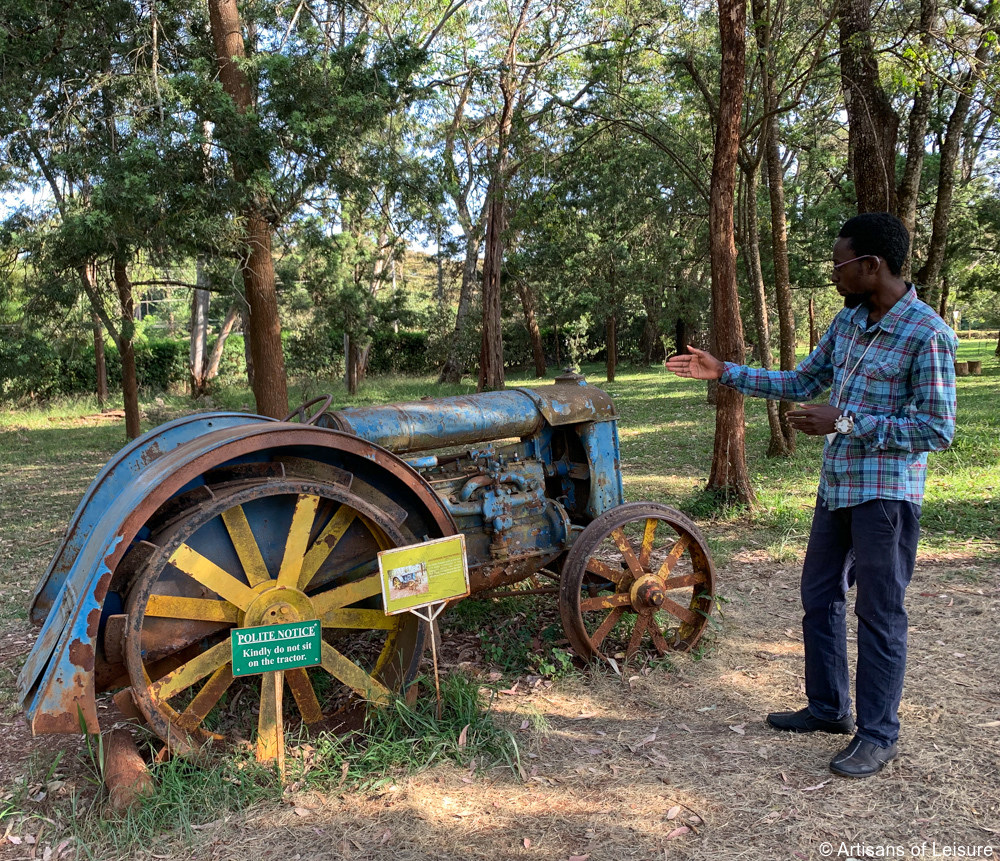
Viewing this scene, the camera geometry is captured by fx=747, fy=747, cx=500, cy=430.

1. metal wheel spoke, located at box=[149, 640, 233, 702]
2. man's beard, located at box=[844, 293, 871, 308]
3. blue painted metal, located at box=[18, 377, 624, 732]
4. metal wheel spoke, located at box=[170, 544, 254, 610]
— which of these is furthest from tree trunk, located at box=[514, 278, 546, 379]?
metal wheel spoke, located at box=[149, 640, 233, 702]

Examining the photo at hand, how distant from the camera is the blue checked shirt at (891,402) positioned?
2.91 metres

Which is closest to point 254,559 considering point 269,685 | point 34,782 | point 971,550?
point 269,685

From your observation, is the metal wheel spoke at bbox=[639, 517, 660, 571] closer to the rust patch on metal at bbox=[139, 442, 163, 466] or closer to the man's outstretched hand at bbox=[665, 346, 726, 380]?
the man's outstretched hand at bbox=[665, 346, 726, 380]

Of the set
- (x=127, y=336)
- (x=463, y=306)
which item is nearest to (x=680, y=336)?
(x=463, y=306)

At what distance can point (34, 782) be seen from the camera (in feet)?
10.6

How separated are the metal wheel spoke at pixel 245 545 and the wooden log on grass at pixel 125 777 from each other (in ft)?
2.64

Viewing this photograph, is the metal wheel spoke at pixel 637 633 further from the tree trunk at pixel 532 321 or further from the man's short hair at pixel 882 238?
the tree trunk at pixel 532 321

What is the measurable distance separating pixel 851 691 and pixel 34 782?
3.87 m

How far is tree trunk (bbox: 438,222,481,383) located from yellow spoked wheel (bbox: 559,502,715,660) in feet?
63.1

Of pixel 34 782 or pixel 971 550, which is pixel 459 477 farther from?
pixel 971 550

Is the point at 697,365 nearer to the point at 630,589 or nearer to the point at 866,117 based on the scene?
the point at 630,589

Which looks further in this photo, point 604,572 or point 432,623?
point 604,572

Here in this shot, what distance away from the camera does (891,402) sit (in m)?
3.08

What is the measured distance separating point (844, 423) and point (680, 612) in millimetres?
1721
